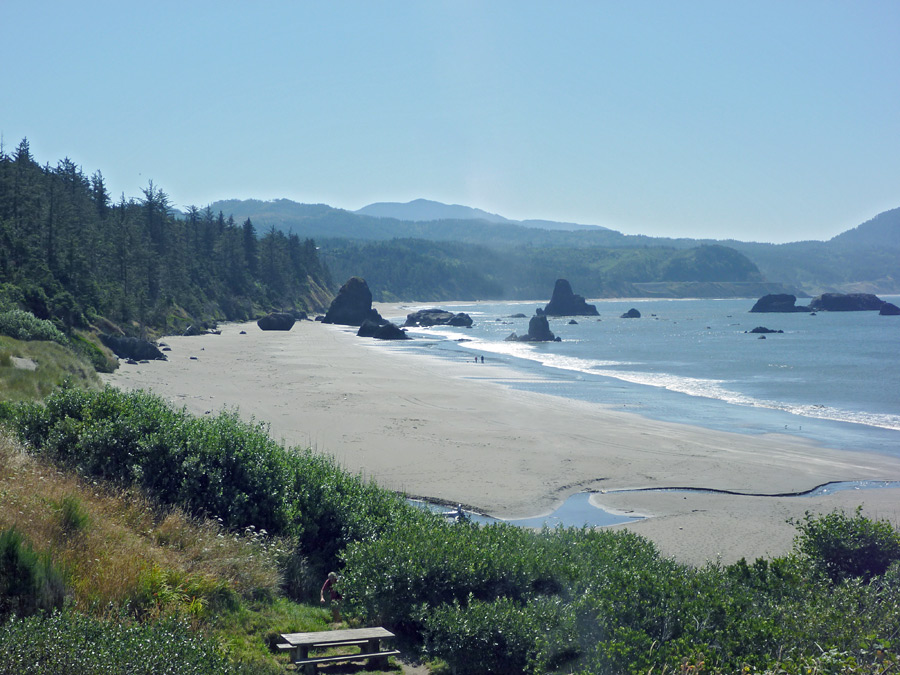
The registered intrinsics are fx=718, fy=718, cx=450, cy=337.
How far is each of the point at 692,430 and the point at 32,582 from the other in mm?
21943

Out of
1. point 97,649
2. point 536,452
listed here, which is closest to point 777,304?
point 536,452

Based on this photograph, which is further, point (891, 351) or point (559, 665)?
point (891, 351)

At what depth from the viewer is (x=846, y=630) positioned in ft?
20.2

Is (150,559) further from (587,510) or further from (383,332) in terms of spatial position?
(383,332)

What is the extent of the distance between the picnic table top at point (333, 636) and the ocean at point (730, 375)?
1959 cm

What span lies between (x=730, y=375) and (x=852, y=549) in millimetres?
34913

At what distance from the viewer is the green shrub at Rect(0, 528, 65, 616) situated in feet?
19.4

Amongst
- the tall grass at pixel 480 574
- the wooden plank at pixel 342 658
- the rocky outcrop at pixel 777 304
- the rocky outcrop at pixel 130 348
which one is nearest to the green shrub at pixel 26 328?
the rocky outcrop at pixel 130 348

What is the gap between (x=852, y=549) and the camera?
31.1 feet

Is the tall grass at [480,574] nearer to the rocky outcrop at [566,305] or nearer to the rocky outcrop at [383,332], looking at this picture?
the rocky outcrop at [383,332]

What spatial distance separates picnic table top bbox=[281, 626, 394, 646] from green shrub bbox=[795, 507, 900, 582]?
5761 millimetres

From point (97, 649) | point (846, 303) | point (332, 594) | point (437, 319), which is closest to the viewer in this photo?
point (97, 649)

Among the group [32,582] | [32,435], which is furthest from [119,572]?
[32,435]

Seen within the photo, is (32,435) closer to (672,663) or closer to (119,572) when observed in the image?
(119,572)
